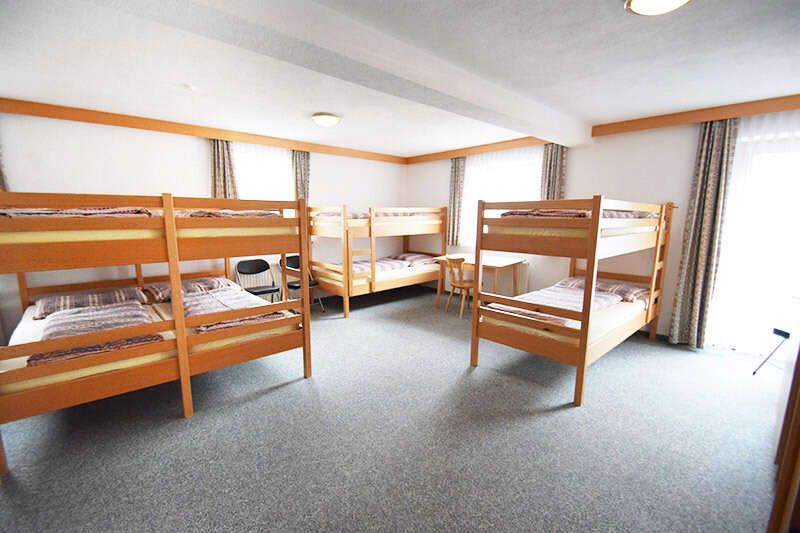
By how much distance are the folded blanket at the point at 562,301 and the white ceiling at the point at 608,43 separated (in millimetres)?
1809

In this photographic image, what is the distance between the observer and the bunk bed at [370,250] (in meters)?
4.50

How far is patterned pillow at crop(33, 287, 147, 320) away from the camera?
Result: 2.99 meters

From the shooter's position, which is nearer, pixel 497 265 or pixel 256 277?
pixel 497 265

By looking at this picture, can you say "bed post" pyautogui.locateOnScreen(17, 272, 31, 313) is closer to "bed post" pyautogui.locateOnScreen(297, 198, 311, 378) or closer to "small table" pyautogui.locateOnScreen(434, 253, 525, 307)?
"bed post" pyautogui.locateOnScreen(297, 198, 311, 378)

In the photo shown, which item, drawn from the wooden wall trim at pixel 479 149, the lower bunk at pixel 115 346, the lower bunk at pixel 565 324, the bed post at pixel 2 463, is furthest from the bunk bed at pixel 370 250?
the bed post at pixel 2 463

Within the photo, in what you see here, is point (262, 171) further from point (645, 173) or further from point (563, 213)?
point (645, 173)

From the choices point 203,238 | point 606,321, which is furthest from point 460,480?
point 203,238

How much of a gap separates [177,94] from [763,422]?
17.2 ft

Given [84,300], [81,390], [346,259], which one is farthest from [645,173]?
[84,300]

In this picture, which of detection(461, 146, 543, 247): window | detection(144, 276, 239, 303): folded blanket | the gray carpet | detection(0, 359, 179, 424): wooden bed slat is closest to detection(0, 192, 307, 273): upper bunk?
detection(0, 359, 179, 424): wooden bed slat

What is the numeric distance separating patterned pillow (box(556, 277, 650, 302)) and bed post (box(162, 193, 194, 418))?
146 inches

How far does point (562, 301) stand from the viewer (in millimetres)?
3232

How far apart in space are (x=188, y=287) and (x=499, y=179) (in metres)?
4.35

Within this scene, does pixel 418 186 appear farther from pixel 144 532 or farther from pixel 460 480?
pixel 144 532
